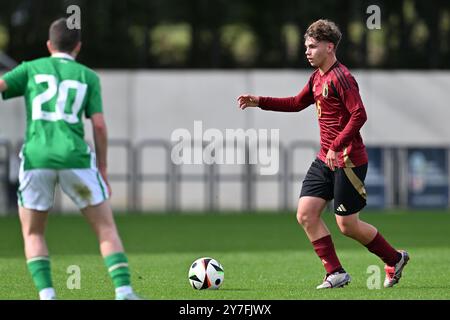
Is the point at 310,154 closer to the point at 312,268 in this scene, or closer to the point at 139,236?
the point at 139,236

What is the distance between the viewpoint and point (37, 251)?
8.80 meters

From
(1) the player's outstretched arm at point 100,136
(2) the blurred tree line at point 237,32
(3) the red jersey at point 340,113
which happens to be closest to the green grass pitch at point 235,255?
(3) the red jersey at point 340,113

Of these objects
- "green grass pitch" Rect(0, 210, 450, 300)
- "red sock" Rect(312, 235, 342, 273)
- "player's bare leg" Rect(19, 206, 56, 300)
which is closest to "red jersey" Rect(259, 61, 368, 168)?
"red sock" Rect(312, 235, 342, 273)

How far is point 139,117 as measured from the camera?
2739cm

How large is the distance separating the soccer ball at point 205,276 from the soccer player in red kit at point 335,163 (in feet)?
2.79

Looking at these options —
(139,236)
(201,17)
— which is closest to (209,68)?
(201,17)

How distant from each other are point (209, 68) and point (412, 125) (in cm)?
464

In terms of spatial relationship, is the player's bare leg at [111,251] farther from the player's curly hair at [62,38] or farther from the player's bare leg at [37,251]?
the player's curly hair at [62,38]

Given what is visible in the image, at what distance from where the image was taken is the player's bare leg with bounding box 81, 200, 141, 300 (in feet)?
28.7

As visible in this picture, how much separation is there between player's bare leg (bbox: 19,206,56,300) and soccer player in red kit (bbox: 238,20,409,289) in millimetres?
2708

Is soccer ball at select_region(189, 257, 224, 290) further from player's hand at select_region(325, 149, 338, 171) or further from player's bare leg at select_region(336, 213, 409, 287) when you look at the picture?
player's hand at select_region(325, 149, 338, 171)

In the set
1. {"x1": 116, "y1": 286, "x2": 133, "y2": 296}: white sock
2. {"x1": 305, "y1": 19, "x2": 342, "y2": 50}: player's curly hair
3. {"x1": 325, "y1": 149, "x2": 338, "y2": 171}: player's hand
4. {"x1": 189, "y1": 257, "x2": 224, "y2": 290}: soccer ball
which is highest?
{"x1": 305, "y1": 19, "x2": 342, "y2": 50}: player's curly hair

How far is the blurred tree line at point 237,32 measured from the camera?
2775cm
